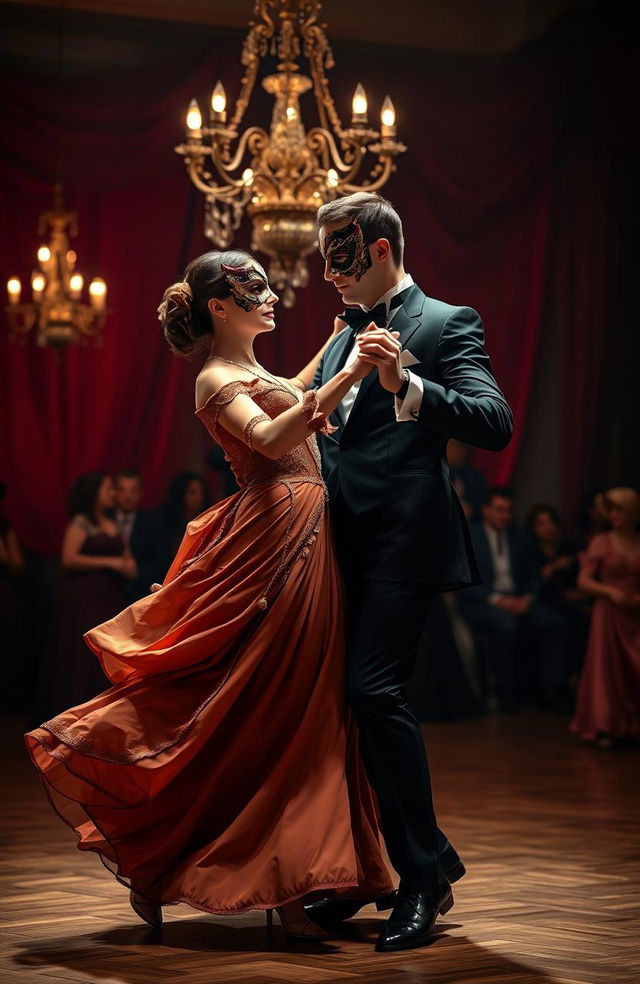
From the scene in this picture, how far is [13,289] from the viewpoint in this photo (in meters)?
7.89

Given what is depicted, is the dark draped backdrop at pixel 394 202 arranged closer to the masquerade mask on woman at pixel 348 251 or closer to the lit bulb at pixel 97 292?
the lit bulb at pixel 97 292

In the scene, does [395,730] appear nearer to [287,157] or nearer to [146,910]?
[146,910]

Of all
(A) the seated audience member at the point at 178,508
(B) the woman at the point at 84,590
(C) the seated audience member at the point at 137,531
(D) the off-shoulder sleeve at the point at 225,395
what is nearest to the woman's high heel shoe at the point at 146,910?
(D) the off-shoulder sleeve at the point at 225,395

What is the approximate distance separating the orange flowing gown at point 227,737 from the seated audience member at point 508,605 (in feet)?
16.0

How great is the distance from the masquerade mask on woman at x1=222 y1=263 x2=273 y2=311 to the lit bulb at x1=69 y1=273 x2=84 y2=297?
4353 mm

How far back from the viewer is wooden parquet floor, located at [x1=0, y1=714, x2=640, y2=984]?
2.83 m

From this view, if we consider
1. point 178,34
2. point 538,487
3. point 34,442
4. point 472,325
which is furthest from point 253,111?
point 472,325

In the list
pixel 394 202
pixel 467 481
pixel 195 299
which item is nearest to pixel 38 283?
pixel 394 202

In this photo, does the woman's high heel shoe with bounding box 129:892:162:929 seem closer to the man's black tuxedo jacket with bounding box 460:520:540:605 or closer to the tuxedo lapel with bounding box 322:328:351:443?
the tuxedo lapel with bounding box 322:328:351:443

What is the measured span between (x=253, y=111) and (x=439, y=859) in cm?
608

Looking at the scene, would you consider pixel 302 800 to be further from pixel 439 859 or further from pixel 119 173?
pixel 119 173

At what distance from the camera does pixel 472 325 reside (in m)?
3.16

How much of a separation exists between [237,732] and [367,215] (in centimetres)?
111

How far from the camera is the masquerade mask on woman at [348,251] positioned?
319 cm
